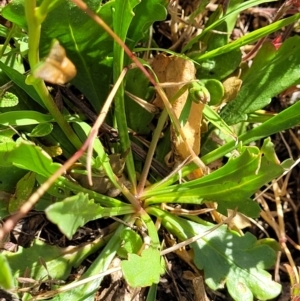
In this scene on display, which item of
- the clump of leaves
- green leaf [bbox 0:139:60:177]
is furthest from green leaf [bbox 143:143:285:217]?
green leaf [bbox 0:139:60:177]

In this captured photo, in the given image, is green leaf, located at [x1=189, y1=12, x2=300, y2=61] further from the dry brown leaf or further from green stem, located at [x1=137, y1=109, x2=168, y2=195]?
green stem, located at [x1=137, y1=109, x2=168, y2=195]

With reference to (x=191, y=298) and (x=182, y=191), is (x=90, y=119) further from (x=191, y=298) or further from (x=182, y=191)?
(x=191, y=298)

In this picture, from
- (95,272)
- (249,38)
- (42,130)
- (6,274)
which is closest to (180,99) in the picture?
(249,38)

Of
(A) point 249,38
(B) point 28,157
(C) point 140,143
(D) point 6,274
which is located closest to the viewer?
(D) point 6,274

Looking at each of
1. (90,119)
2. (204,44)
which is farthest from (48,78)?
(204,44)

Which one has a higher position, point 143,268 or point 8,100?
point 8,100

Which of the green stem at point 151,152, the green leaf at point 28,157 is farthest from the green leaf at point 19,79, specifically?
the green stem at point 151,152

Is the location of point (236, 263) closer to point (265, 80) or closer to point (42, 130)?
point (265, 80)
